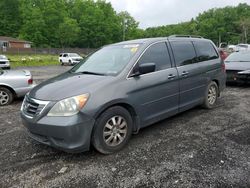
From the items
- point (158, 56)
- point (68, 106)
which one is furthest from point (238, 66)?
point (68, 106)

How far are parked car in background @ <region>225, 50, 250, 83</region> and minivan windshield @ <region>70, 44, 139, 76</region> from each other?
5.60 metres

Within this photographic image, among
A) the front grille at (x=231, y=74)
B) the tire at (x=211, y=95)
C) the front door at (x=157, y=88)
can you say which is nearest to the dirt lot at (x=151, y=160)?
the front door at (x=157, y=88)

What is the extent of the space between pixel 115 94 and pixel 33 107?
1.21m

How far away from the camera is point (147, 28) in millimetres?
110000

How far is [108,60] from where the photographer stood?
436 cm

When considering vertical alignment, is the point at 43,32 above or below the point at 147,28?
below

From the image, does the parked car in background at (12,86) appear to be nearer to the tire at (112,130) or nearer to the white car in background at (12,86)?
the white car in background at (12,86)

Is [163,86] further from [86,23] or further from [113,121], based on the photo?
[86,23]

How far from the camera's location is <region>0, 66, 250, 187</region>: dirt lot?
2.94 metres

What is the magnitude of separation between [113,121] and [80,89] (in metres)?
0.69

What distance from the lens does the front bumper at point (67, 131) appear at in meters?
3.17

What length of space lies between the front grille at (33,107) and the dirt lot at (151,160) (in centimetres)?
68

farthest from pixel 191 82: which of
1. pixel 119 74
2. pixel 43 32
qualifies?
pixel 43 32

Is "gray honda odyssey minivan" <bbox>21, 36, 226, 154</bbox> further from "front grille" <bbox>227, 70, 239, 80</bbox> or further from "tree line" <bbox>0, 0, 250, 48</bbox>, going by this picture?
"tree line" <bbox>0, 0, 250, 48</bbox>
